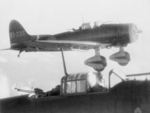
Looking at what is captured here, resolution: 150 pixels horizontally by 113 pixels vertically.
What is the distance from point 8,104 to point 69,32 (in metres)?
10.4

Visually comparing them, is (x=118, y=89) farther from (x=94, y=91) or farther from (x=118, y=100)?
(x=94, y=91)

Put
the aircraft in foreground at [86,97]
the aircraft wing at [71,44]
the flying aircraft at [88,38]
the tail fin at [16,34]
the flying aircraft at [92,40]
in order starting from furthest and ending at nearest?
the tail fin at [16,34], the aircraft wing at [71,44], the flying aircraft at [88,38], the flying aircraft at [92,40], the aircraft in foreground at [86,97]

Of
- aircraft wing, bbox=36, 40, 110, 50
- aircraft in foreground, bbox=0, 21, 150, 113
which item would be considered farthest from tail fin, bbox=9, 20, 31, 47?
aircraft in foreground, bbox=0, 21, 150, 113

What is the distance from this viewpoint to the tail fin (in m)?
24.4

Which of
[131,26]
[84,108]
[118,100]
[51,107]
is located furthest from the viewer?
[131,26]

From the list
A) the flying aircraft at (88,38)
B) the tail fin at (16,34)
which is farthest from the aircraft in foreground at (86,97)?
the tail fin at (16,34)

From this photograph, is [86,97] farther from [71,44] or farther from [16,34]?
[16,34]

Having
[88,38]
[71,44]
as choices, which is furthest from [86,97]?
[88,38]

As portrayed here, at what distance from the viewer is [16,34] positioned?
25.2m

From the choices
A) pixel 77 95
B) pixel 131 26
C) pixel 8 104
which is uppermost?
pixel 131 26

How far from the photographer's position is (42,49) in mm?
20516

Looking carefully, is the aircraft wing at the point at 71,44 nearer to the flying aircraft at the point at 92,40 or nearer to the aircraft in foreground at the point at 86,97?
the flying aircraft at the point at 92,40

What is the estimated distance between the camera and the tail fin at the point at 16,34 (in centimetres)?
2445

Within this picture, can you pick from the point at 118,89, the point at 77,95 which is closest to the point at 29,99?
the point at 77,95
